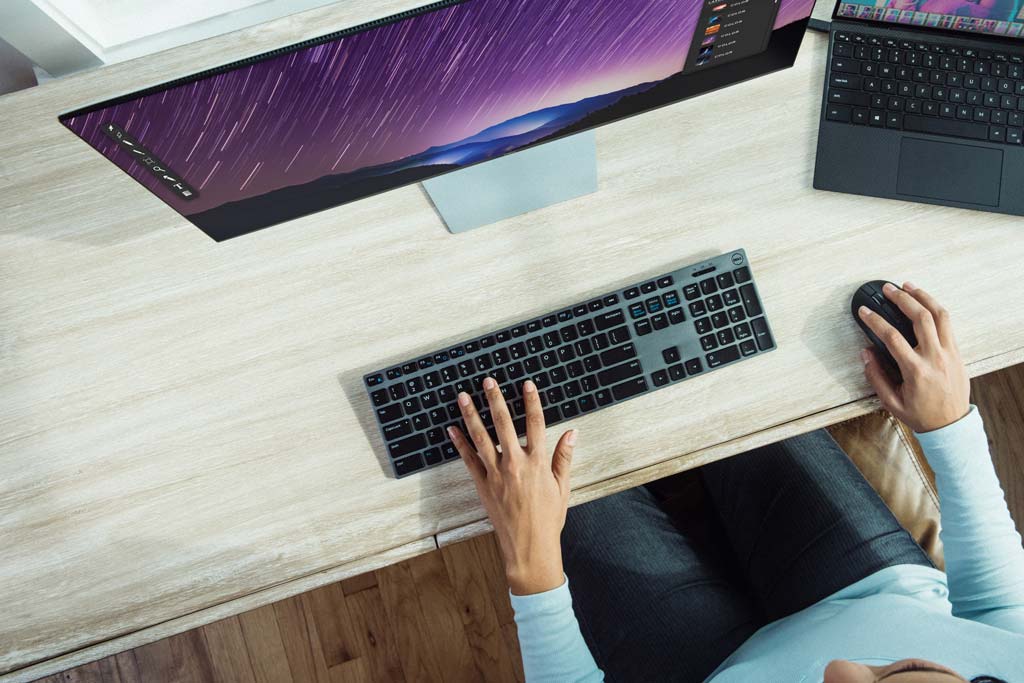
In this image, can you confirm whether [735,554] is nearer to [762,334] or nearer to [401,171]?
[762,334]

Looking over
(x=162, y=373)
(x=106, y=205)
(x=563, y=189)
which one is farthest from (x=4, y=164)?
(x=563, y=189)

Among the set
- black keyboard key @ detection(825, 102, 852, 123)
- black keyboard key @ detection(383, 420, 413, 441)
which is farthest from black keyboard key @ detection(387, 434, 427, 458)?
black keyboard key @ detection(825, 102, 852, 123)

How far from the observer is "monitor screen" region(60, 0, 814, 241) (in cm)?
47

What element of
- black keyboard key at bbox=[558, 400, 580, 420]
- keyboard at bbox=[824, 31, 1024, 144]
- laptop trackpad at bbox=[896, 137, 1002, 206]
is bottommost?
black keyboard key at bbox=[558, 400, 580, 420]

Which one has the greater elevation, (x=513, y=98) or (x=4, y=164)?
(x=4, y=164)

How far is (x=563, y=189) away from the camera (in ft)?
2.64

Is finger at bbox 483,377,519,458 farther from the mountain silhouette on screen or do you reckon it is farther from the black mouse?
the black mouse

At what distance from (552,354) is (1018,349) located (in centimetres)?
56

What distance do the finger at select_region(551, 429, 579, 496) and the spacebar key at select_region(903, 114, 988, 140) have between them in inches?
22.6

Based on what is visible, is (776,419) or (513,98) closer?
(513,98)

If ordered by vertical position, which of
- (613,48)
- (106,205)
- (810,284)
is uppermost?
(106,205)

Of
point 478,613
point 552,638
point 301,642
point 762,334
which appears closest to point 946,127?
point 762,334

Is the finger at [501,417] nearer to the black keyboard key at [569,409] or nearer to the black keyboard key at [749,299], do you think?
the black keyboard key at [569,409]

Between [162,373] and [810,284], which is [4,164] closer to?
[162,373]
